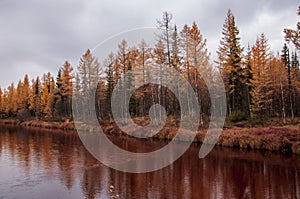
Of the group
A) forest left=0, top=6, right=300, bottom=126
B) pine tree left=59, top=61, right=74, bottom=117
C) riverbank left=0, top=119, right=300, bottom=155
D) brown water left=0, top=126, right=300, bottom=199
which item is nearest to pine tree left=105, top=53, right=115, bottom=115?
forest left=0, top=6, right=300, bottom=126

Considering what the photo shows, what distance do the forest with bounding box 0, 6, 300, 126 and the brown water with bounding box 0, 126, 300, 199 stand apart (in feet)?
24.4

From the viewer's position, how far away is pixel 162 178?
11.4 m

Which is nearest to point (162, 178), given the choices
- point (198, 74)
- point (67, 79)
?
point (198, 74)

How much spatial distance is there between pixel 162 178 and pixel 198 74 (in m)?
15.2

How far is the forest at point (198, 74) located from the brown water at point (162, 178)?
24.4 feet

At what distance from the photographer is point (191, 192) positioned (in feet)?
30.8

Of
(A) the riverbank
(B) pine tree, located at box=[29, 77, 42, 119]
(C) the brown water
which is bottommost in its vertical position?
(C) the brown water

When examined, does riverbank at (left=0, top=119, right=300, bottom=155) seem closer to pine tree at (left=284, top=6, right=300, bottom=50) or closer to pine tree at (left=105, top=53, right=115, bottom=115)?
pine tree at (left=284, top=6, right=300, bottom=50)

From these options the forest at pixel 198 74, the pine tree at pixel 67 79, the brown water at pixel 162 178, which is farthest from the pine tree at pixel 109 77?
the brown water at pixel 162 178

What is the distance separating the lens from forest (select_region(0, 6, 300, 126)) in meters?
24.7

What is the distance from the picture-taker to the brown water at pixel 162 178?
933cm

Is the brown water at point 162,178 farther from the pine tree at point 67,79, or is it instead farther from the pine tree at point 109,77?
the pine tree at point 67,79

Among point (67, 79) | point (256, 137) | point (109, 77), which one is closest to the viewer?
point (256, 137)

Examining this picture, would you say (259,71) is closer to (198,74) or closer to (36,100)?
(198,74)
